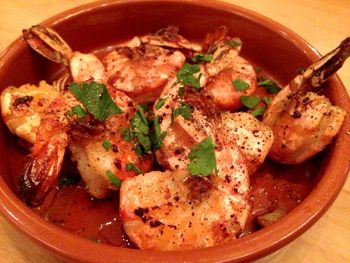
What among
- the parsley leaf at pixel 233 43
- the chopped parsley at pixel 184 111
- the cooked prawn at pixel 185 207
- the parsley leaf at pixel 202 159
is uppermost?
the parsley leaf at pixel 233 43

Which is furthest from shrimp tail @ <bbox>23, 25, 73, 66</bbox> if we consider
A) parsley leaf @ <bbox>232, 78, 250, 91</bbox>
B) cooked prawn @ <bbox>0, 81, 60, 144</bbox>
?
parsley leaf @ <bbox>232, 78, 250, 91</bbox>

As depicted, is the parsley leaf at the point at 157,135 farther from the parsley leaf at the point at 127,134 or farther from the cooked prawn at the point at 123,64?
the cooked prawn at the point at 123,64

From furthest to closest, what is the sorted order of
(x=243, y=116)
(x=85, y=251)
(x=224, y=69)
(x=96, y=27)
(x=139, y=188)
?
1. (x=96, y=27)
2. (x=224, y=69)
3. (x=243, y=116)
4. (x=139, y=188)
5. (x=85, y=251)

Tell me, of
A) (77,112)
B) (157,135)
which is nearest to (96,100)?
(77,112)

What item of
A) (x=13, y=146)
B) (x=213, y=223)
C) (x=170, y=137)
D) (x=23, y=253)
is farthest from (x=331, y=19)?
(x=23, y=253)

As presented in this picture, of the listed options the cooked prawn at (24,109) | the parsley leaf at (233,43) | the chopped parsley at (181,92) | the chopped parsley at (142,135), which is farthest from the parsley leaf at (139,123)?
the parsley leaf at (233,43)

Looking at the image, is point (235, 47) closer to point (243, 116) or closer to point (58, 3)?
point (243, 116)
